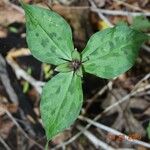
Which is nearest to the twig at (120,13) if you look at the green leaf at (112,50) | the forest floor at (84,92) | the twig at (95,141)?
the forest floor at (84,92)

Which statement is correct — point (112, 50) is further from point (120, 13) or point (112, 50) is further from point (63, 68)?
point (120, 13)

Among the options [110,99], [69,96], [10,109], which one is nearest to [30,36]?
[69,96]

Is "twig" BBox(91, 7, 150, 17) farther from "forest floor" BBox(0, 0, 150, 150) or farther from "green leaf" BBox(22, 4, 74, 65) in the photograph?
"green leaf" BBox(22, 4, 74, 65)

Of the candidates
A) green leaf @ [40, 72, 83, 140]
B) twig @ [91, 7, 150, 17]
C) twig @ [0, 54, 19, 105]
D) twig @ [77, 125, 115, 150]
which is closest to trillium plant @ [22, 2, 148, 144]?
green leaf @ [40, 72, 83, 140]

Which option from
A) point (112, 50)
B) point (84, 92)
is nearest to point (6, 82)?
point (84, 92)

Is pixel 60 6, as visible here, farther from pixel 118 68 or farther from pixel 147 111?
pixel 118 68
